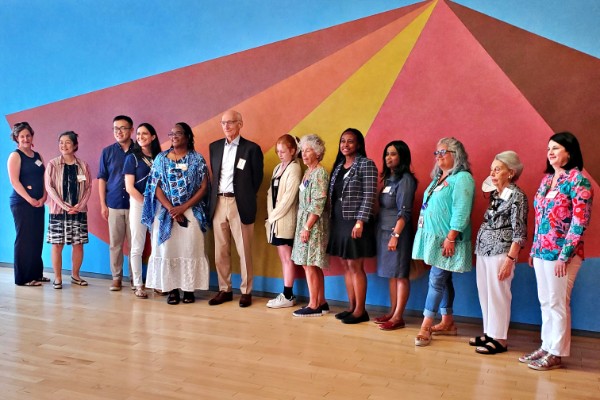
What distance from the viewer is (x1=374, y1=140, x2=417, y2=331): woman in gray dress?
426cm

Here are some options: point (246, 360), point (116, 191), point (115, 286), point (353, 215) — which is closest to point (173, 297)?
point (115, 286)

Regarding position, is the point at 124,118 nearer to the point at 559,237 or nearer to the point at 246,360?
the point at 246,360

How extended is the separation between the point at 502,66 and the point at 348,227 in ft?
6.06

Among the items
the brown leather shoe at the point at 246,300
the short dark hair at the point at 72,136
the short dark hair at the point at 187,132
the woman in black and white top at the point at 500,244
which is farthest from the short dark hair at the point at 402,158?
the short dark hair at the point at 72,136

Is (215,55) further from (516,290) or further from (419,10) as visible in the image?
(516,290)

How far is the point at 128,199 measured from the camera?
5.59 meters

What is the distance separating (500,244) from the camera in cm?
368

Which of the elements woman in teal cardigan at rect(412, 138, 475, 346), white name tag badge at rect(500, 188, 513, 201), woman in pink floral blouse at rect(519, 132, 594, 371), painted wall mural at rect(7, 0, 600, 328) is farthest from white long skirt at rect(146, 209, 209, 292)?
woman in pink floral blouse at rect(519, 132, 594, 371)

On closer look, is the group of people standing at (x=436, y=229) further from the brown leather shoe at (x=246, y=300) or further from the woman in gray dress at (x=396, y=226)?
the brown leather shoe at (x=246, y=300)

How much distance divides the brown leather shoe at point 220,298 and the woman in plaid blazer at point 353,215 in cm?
117

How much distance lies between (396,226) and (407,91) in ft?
4.24

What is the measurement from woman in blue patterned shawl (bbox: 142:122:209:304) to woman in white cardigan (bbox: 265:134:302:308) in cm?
70

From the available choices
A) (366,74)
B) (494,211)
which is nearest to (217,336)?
(494,211)

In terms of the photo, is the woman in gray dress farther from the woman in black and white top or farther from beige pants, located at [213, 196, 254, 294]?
beige pants, located at [213, 196, 254, 294]
